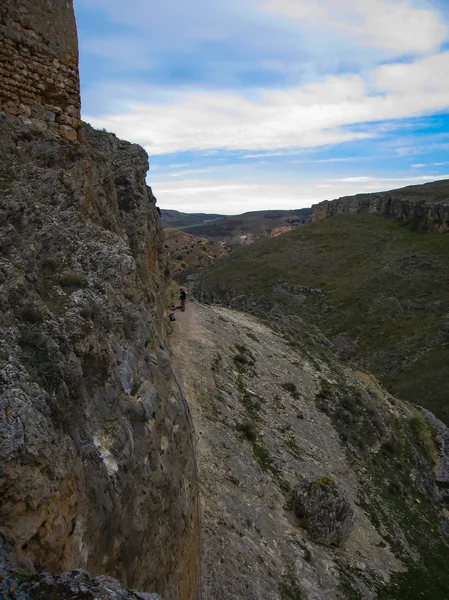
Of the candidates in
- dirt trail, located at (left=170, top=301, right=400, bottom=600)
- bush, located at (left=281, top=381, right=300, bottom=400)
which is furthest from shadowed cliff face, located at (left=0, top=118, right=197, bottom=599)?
bush, located at (left=281, top=381, right=300, bottom=400)

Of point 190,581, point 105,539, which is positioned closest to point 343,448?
point 190,581

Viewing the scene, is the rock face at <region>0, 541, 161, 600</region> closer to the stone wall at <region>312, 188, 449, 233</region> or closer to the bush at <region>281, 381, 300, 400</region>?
the bush at <region>281, 381, 300, 400</region>

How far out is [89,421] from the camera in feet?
19.4

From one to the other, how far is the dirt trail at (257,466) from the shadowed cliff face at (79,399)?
2834mm

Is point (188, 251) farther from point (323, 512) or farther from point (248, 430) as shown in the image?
point (323, 512)

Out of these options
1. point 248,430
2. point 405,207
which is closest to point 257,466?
point 248,430

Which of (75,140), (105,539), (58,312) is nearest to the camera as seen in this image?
(105,539)

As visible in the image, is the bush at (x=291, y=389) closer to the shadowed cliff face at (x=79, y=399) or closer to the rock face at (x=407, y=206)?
the shadowed cliff face at (x=79, y=399)

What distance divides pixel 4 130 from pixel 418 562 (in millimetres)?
19296

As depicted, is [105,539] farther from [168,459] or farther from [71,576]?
[168,459]

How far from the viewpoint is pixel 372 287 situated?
6575 cm

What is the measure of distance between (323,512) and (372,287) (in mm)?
54784

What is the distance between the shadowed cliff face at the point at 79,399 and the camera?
4586 mm

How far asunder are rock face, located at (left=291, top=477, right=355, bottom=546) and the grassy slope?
25.9 meters
